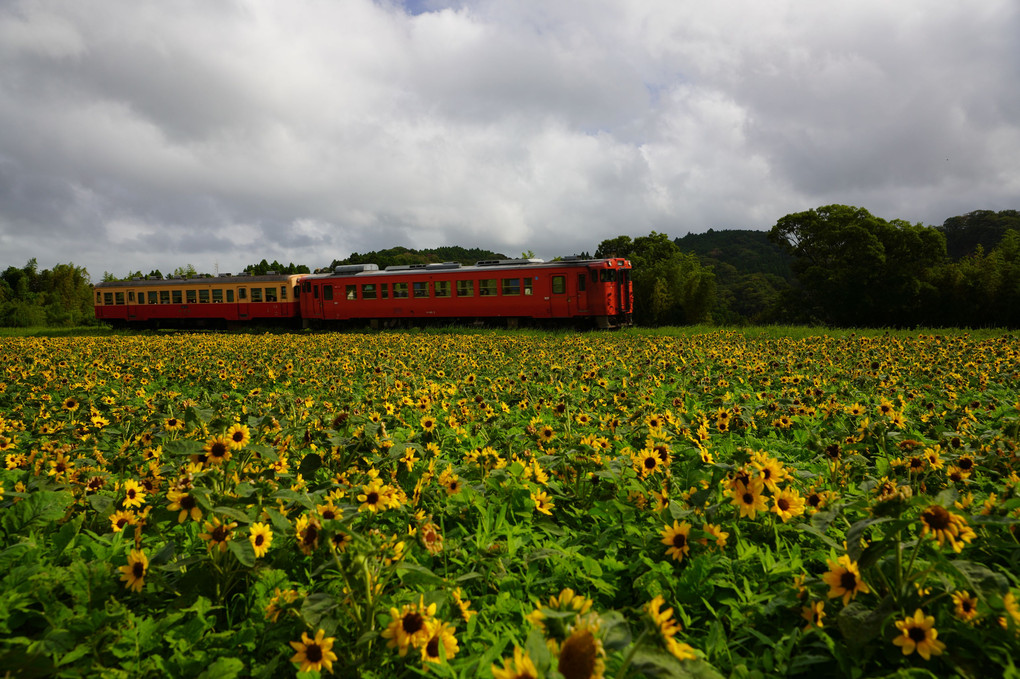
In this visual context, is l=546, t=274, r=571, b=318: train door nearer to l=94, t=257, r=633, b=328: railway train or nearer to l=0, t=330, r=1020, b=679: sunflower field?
l=94, t=257, r=633, b=328: railway train

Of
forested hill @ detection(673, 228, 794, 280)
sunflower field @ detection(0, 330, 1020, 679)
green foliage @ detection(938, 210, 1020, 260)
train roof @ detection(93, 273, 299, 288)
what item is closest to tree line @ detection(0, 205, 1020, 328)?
train roof @ detection(93, 273, 299, 288)

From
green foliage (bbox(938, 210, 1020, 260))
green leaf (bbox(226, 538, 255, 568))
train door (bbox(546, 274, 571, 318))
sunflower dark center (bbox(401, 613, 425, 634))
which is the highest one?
green foliage (bbox(938, 210, 1020, 260))

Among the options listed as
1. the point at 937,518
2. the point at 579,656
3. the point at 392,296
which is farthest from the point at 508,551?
the point at 392,296

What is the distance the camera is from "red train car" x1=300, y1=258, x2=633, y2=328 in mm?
18766

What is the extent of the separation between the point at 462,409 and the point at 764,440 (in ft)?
7.73

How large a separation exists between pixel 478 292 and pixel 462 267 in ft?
4.64

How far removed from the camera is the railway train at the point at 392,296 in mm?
18938

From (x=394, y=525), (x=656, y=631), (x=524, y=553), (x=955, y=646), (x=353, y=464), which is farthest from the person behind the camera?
(x=353, y=464)

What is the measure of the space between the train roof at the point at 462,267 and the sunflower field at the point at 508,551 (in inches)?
595

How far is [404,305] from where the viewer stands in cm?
2156

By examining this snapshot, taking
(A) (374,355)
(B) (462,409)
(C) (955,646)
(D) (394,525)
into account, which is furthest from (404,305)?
(C) (955,646)

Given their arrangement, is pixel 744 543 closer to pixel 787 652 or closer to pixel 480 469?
pixel 787 652

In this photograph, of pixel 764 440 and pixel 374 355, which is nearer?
pixel 764 440

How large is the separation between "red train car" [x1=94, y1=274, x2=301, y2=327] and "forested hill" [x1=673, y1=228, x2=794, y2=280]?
63.2 meters
